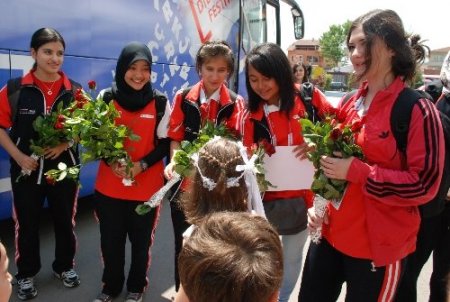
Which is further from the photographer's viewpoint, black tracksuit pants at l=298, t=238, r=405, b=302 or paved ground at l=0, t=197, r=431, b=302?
paved ground at l=0, t=197, r=431, b=302

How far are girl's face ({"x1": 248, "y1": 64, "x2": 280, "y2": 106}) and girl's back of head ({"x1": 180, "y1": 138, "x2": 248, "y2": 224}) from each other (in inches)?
22.0

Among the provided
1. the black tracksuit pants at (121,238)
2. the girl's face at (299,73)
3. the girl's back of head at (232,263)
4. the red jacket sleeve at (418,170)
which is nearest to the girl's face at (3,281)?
the girl's back of head at (232,263)

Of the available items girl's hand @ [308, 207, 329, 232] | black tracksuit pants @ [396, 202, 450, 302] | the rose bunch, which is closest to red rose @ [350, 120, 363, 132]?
girl's hand @ [308, 207, 329, 232]

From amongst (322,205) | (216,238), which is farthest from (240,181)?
(216,238)

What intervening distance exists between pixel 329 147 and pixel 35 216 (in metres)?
2.28

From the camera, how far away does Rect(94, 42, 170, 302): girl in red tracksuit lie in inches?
109

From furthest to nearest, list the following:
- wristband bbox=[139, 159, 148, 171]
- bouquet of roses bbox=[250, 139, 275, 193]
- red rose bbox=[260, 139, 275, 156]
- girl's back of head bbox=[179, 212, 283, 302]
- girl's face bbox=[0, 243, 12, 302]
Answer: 1. wristband bbox=[139, 159, 148, 171]
2. red rose bbox=[260, 139, 275, 156]
3. bouquet of roses bbox=[250, 139, 275, 193]
4. girl's face bbox=[0, 243, 12, 302]
5. girl's back of head bbox=[179, 212, 283, 302]

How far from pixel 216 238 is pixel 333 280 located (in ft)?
3.85

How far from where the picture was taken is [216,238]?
1058 millimetres

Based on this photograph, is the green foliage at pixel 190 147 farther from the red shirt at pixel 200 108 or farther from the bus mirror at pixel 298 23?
the bus mirror at pixel 298 23

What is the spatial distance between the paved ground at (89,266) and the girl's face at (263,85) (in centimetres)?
177

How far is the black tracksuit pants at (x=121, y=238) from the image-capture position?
2.83m

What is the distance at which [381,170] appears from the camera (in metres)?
1.67

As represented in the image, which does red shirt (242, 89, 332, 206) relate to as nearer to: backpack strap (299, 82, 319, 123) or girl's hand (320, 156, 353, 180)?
backpack strap (299, 82, 319, 123)
